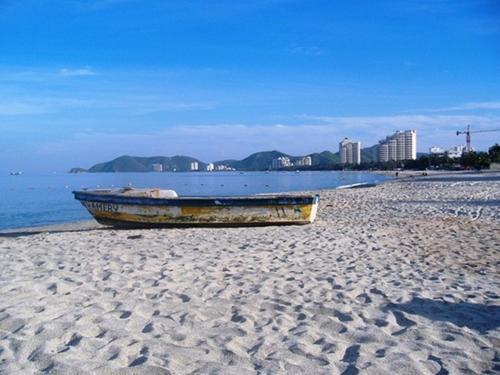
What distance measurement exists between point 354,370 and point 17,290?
3.98 meters

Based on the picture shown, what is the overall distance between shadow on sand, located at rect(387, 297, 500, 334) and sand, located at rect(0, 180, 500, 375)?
2 centimetres

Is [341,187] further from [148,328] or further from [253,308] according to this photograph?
[148,328]

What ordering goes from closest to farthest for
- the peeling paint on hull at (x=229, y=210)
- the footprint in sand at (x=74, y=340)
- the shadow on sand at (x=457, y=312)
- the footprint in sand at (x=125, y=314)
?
1. the footprint in sand at (x=74, y=340)
2. the shadow on sand at (x=457, y=312)
3. the footprint in sand at (x=125, y=314)
4. the peeling paint on hull at (x=229, y=210)

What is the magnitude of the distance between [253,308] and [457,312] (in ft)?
6.31

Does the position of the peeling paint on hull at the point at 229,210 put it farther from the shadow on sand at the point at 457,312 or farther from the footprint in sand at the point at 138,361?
the footprint in sand at the point at 138,361

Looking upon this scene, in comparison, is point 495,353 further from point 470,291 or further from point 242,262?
point 242,262

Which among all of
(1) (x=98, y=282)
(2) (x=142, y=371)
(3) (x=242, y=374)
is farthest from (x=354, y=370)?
(1) (x=98, y=282)

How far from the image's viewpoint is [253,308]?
187 inches

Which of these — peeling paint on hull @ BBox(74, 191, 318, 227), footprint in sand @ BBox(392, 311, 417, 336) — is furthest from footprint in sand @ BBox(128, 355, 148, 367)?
peeling paint on hull @ BBox(74, 191, 318, 227)

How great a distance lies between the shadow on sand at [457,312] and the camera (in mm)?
4211

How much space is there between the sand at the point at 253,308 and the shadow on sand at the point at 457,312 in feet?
0.05

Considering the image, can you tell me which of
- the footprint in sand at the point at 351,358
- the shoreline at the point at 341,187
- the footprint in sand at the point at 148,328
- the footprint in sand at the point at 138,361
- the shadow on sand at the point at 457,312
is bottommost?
the shoreline at the point at 341,187

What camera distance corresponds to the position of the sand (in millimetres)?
3467

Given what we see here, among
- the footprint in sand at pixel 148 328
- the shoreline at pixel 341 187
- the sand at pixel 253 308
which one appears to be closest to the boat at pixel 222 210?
the shoreline at pixel 341 187
